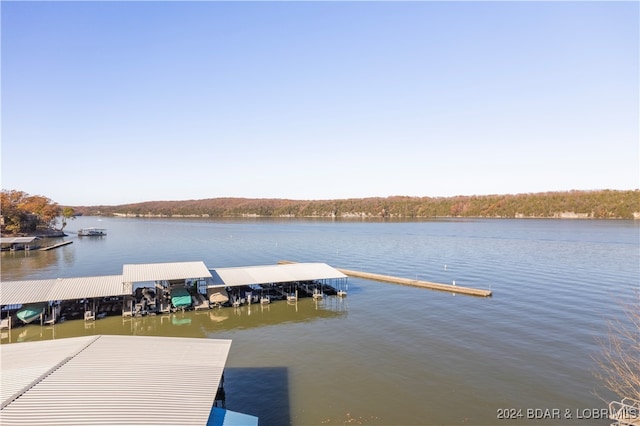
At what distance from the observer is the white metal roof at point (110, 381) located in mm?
9836

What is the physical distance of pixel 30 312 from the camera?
29.2 m

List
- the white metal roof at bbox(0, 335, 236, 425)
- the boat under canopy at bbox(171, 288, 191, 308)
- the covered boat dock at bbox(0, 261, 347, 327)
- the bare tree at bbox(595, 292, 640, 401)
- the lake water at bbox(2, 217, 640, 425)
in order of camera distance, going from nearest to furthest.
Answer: the white metal roof at bbox(0, 335, 236, 425)
the lake water at bbox(2, 217, 640, 425)
the bare tree at bbox(595, 292, 640, 401)
the covered boat dock at bbox(0, 261, 347, 327)
the boat under canopy at bbox(171, 288, 191, 308)

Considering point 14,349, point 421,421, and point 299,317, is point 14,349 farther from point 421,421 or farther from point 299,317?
point 299,317

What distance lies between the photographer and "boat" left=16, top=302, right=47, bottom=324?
28.8m

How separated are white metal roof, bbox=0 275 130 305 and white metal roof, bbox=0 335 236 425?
52.5 ft

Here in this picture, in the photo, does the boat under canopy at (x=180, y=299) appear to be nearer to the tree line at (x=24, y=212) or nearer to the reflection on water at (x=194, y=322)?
the reflection on water at (x=194, y=322)

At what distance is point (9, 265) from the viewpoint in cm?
6094

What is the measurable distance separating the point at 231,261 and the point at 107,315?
102 ft

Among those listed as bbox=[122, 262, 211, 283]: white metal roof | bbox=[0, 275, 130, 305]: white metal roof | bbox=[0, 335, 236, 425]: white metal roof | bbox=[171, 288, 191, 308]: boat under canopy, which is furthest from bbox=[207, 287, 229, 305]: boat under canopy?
bbox=[0, 335, 236, 425]: white metal roof

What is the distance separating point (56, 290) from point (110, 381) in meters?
23.8

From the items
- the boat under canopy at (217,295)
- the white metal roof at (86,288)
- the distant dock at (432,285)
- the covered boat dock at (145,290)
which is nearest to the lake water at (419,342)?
the boat under canopy at (217,295)

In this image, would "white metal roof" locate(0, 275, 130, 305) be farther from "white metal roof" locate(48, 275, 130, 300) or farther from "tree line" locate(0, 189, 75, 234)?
"tree line" locate(0, 189, 75, 234)

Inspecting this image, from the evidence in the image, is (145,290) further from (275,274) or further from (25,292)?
(275,274)

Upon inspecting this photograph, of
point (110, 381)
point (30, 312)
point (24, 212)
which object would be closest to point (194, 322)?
point (30, 312)
